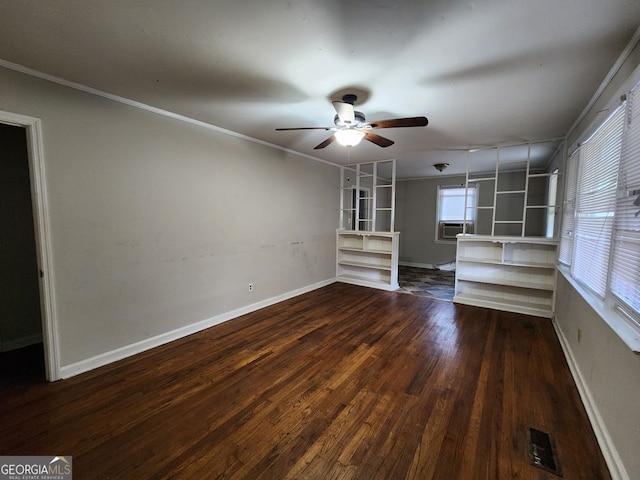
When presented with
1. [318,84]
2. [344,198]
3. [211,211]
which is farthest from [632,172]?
[344,198]

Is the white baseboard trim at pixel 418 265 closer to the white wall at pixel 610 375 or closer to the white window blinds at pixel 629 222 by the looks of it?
the white wall at pixel 610 375

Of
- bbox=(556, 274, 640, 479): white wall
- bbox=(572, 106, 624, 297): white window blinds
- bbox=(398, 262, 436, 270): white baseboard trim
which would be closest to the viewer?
bbox=(556, 274, 640, 479): white wall

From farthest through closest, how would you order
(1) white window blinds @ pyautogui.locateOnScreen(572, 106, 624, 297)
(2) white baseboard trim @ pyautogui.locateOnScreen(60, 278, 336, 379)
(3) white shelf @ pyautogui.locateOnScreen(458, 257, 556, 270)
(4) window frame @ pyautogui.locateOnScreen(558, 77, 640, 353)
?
(3) white shelf @ pyautogui.locateOnScreen(458, 257, 556, 270), (2) white baseboard trim @ pyautogui.locateOnScreen(60, 278, 336, 379), (1) white window blinds @ pyautogui.locateOnScreen(572, 106, 624, 297), (4) window frame @ pyautogui.locateOnScreen(558, 77, 640, 353)

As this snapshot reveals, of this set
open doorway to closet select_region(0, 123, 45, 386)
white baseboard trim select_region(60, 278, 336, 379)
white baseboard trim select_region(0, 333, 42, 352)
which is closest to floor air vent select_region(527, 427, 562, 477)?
white baseboard trim select_region(60, 278, 336, 379)

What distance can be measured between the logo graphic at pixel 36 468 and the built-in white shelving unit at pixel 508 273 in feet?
15.4

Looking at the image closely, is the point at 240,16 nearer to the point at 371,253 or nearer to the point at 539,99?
the point at 539,99

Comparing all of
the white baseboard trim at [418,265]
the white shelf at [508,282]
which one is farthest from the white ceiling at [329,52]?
the white baseboard trim at [418,265]

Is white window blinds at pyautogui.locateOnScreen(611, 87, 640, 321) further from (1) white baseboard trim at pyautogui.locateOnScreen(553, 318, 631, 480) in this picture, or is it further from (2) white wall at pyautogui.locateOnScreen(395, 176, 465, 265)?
(2) white wall at pyautogui.locateOnScreen(395, 176, 465, 265)

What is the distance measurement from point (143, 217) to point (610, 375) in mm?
3844

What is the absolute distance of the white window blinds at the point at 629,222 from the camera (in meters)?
1.46

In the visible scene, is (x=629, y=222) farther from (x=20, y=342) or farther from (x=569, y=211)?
(x=20, y=342)

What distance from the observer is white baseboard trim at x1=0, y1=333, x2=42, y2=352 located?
2.86m

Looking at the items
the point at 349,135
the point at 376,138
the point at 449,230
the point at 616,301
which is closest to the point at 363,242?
the point at 449,230

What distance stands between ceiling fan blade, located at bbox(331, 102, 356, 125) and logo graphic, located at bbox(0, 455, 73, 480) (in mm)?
2903
